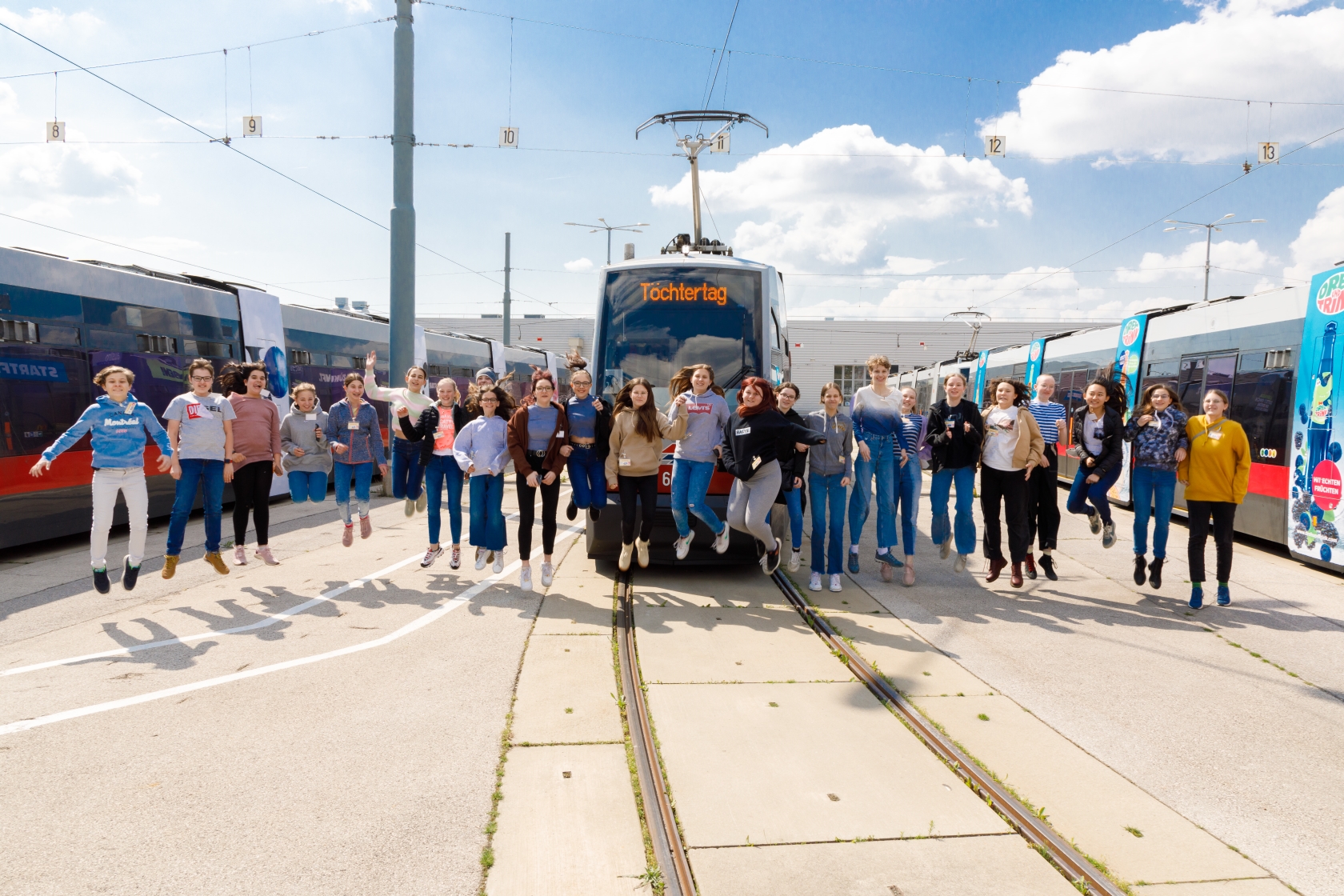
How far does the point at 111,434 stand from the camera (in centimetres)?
618

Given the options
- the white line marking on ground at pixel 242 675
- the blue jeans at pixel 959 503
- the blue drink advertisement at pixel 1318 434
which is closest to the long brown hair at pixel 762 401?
the blue jeans at pixel 959 503

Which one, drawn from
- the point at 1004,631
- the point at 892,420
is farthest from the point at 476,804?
the point at 892,420

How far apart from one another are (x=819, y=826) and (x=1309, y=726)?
287 cm

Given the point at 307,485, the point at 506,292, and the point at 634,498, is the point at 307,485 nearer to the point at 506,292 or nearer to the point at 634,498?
the point at 634,498

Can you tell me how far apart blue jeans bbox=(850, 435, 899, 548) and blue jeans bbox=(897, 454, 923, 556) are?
10 cm

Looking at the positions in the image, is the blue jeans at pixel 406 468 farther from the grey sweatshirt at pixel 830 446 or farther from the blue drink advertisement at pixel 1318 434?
the blue drink advertisement at pixel 1318 434

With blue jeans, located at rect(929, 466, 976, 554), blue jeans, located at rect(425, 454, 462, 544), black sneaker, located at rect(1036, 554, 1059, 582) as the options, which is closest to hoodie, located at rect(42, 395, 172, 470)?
blue jeans, located at rect(425, 454, 462, 544)

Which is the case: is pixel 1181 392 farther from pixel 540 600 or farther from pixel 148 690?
pixel 148 690

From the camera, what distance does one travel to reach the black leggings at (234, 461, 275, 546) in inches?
286

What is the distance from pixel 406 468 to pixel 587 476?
202 centimetres

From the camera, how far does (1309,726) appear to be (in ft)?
13.7

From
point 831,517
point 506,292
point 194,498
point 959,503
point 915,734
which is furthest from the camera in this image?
point 506,292

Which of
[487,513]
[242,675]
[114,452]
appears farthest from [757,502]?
[114,452]

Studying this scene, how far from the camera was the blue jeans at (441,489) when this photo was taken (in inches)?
292
